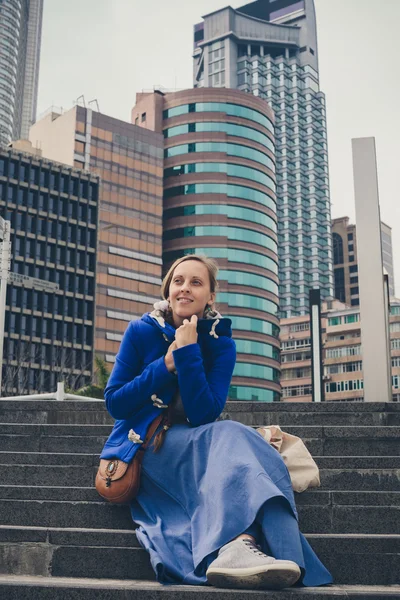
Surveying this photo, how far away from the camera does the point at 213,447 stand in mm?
3361

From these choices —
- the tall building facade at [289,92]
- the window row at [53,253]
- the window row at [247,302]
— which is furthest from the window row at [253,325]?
the tall building facade at [289,92]

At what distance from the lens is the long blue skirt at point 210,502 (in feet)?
9.87

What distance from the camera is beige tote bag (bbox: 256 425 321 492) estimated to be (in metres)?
3.92

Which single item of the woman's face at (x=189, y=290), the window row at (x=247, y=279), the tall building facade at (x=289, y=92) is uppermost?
the tall building facade at (x=289, y=92)

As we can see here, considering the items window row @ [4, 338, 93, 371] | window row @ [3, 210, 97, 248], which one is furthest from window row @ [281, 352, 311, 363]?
window row @ [4, 338, 93, 371]

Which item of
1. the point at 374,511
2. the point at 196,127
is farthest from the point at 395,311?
the point at 374,511

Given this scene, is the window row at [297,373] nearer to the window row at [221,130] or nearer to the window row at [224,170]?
the window row at [224,170]

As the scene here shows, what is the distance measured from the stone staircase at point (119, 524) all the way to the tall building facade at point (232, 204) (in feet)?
228

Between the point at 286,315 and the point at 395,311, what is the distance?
36.4 metres

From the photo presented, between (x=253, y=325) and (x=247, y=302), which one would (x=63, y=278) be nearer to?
(x=247, y=302)

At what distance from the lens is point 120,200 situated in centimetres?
7912

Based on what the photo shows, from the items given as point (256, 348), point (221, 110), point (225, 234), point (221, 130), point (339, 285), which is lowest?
point (256, 348)

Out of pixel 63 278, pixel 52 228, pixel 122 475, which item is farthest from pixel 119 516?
pixel 52 228

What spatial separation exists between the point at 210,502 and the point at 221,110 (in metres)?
80.6
